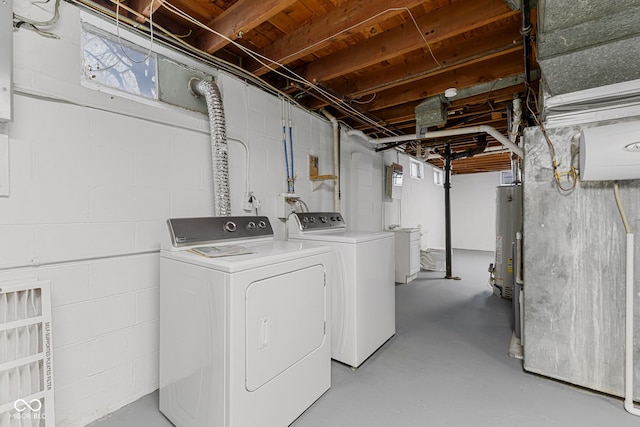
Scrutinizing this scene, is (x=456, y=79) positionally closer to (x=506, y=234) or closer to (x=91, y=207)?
(x=506, y=234)

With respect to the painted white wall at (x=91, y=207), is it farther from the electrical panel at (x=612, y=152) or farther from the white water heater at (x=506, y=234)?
the white water heater at (x=506, y=234)

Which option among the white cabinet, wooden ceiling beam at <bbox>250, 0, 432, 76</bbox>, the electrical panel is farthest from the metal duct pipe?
the white cabinet

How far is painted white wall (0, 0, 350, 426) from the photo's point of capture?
1413mm

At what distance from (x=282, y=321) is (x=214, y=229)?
0.71 m

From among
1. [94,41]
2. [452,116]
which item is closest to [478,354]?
[452,116]

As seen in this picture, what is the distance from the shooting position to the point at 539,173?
204cm

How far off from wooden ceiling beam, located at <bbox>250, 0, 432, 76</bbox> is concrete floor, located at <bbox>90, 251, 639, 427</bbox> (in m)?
2.47

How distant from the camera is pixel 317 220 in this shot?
8.93 ft

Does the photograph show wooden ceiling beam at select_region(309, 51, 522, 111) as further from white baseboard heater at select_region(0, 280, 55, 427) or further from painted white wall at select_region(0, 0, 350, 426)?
white baseboard heater at select_region(0, 280, 55, 427)

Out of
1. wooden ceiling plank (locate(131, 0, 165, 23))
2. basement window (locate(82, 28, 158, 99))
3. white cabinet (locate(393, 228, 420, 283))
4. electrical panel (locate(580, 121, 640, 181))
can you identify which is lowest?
white cabinet (locate(393, 228, 420, 283))

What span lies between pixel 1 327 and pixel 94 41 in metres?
1.58

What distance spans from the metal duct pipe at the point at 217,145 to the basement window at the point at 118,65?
0.32 metres

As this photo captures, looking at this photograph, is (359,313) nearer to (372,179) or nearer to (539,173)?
(539,173)

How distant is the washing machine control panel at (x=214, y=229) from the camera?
5.28 ft
